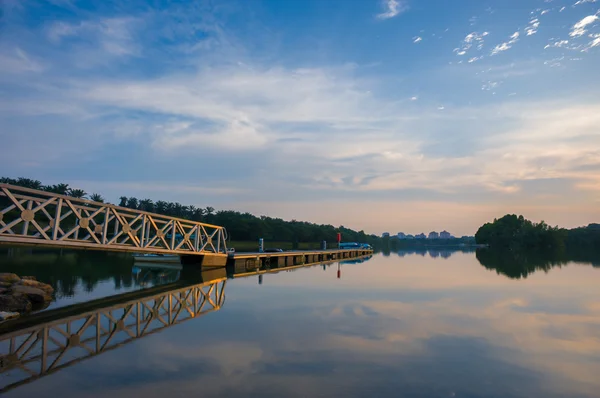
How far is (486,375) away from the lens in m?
9.62

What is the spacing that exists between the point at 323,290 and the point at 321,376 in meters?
15.3

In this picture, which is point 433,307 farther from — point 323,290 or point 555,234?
point 555,234

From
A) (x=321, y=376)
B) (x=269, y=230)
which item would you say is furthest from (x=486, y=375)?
(x=269, y=230)

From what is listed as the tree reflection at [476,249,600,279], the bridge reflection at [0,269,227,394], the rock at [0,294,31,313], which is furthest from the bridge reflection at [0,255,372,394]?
the tree reflection at [476,249,600,279]

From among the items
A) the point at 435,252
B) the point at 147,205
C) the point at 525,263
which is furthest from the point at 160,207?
the point at 525,263

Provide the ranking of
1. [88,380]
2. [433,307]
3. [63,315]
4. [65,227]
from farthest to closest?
[65,227], [433,307], [63,315], [88,380]

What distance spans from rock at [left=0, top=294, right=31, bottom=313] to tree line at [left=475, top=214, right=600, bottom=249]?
14894cm

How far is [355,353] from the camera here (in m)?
11.2

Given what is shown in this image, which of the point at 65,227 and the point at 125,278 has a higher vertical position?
the point at 65,227

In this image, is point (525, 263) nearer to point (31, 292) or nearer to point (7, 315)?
point (31, 292)

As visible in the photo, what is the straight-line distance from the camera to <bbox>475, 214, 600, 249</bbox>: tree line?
13688cm

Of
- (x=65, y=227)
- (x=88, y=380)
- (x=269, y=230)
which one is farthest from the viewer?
(x=269, y=230)

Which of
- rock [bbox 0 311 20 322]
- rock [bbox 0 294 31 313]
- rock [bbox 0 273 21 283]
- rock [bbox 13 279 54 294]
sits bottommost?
rock [bbox 0 311 20 322]

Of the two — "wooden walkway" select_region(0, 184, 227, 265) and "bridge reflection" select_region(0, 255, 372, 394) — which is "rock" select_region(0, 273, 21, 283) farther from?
"bridge reflection" select_region(0, 255, 372, 394)
